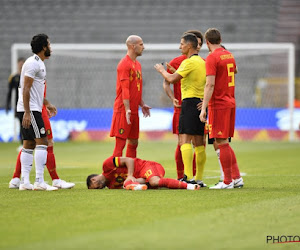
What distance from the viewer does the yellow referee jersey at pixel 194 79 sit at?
8.83 metres

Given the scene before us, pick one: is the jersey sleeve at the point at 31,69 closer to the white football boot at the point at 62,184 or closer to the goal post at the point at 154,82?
the white football boot at the point at 62,184

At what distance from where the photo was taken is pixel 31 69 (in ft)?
27.5

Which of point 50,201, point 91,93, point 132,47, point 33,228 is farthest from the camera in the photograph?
point 91,93

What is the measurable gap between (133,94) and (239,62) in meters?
17.3

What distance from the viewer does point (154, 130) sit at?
2248 centimetres

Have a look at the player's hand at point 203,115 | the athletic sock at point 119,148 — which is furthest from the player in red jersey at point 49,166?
the player's hand at point 203,115

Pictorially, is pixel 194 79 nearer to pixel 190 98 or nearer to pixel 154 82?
pixel 190 98

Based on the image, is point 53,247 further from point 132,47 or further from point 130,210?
point 132,47

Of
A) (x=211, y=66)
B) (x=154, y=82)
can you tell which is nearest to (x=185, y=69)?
(x=211, y=66)

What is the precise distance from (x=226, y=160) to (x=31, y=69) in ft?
8.38

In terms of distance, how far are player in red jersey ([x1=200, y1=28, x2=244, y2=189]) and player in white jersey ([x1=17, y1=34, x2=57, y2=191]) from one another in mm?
2003

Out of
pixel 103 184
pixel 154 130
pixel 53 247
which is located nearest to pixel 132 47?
pixel 103 184

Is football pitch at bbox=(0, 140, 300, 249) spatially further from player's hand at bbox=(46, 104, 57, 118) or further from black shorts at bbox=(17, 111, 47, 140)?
player's hand at bbox=(46, 104, 57, 118)

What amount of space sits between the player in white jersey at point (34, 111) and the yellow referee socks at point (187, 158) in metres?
1.68
